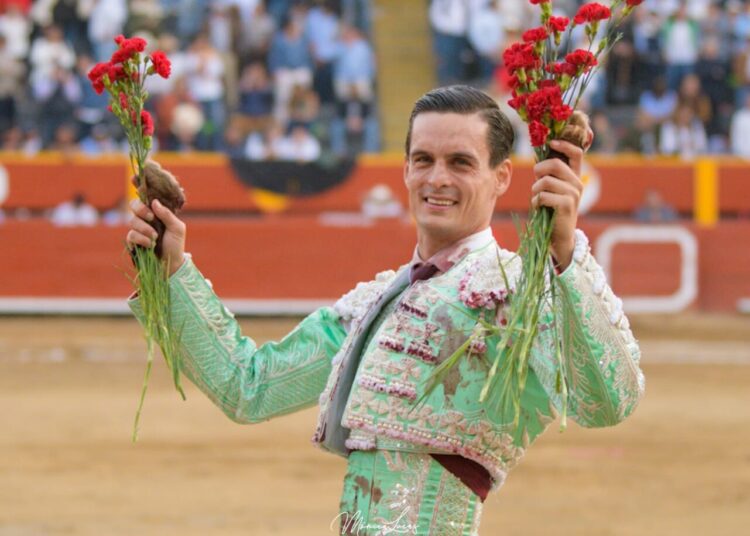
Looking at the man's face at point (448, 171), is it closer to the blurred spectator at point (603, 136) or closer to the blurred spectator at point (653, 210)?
the blurred spectator at point (653, 210)

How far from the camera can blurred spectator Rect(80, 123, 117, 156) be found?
44.4 ft

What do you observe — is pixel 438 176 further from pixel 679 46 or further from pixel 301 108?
pixel 679 46

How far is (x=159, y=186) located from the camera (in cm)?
255

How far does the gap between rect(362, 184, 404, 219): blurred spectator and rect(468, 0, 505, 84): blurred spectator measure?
7.66ft

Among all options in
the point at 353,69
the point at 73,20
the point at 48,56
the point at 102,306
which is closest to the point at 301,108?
the point at 353,69

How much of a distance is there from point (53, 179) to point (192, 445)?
610 cm

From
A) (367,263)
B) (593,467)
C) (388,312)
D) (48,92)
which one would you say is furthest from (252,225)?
(388,312)

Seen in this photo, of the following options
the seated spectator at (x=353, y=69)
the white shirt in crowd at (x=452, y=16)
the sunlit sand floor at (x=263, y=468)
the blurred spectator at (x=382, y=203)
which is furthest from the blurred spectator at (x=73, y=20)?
the sunlit sand floor at (x=263, y=468)

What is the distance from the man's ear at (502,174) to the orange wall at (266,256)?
388 inches

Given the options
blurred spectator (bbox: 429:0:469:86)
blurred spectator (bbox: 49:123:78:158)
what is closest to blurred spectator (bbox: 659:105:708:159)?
blurred spectator (bbox: 429:0:469:86)

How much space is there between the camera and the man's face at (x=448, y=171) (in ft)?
7.82

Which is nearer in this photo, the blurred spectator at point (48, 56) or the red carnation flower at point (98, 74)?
the red carnation flower at point (98, 74)

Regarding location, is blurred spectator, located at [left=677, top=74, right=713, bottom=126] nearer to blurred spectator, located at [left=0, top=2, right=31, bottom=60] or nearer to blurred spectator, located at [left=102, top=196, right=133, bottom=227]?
blurred spectator, located at [left=102, top=196, right=133, bottom=227]

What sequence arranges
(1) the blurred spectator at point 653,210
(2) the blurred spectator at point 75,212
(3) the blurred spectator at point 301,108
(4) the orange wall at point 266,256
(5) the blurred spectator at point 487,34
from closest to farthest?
(4) the orange wall at point 266,256 < (2) the blurred spectator at point 75,212 < (1) the blurred spectator at point 653,210 < (3) the blurred spectator at point 301,108 < (5) the blurred spectator at point 487,34
